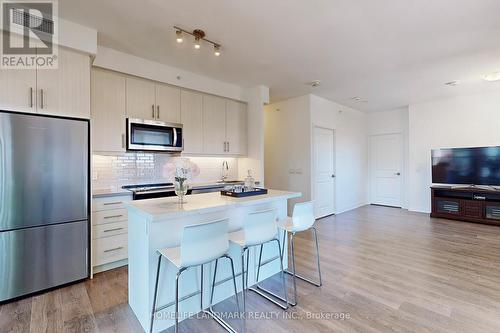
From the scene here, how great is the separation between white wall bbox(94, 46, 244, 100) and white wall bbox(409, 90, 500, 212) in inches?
189

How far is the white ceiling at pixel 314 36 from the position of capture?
234cm

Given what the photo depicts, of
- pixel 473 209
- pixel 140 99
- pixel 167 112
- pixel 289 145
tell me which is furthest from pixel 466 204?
pixel 140 99

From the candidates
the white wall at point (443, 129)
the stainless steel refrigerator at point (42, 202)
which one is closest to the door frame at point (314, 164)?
the white wall at point (443, 129)

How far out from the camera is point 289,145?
560 centimetres

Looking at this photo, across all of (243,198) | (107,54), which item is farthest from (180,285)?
(107,54)

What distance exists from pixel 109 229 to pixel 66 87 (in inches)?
66.1

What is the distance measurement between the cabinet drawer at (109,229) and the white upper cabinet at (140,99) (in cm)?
150

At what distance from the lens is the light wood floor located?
1.94 metres

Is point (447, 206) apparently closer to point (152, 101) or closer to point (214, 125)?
point (214, 125)

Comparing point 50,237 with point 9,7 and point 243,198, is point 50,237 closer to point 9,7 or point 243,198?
point 243,198

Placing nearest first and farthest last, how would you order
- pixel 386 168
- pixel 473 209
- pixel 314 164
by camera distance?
1. pixel 473 209
2. pixel 314 164
3. pixel 386 168

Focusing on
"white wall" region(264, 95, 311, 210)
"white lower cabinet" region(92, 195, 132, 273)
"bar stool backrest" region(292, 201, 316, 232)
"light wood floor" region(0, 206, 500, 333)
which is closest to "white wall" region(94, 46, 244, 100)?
"white wall" region(264, 95, 311, 210)

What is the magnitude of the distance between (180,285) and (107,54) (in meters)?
2.99

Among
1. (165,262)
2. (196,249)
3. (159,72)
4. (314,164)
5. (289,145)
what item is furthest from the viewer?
(289,145)
